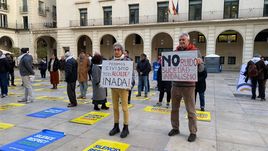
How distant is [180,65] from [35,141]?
10.7 feet

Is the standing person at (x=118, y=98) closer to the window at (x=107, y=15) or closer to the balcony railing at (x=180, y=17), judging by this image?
the balcony railing at (x=180, y=17)

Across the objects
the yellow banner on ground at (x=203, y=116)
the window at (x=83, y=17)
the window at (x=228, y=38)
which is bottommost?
the yellow banner on ground at (x=203, y=116)

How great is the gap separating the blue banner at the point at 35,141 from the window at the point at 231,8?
23227mm

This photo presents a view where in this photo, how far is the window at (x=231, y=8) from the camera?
2308cm

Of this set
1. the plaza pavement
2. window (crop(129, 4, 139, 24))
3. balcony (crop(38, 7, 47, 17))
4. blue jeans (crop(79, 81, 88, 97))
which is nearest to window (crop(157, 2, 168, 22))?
window (crop(129, 4, 139, 24))

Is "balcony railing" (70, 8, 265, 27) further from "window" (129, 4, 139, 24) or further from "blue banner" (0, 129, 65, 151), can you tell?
"blue banner" (0, 129, 65, 151)

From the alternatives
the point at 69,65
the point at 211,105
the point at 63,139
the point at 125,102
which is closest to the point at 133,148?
the point at 125,102

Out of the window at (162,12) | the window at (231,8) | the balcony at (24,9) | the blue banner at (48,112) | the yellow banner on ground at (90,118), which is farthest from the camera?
the balcony at (24,9)

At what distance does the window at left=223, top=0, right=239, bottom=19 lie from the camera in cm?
2308

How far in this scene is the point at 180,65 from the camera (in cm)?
434

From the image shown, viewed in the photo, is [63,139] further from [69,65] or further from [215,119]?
[215,119]

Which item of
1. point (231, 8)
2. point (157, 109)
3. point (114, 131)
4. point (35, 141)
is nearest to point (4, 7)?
point (231, 8)

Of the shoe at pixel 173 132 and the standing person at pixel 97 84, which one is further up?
the standing person at pixel 97 84

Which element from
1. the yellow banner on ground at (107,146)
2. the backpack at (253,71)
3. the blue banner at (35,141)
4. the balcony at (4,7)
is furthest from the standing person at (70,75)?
the balcony at (4,7)
